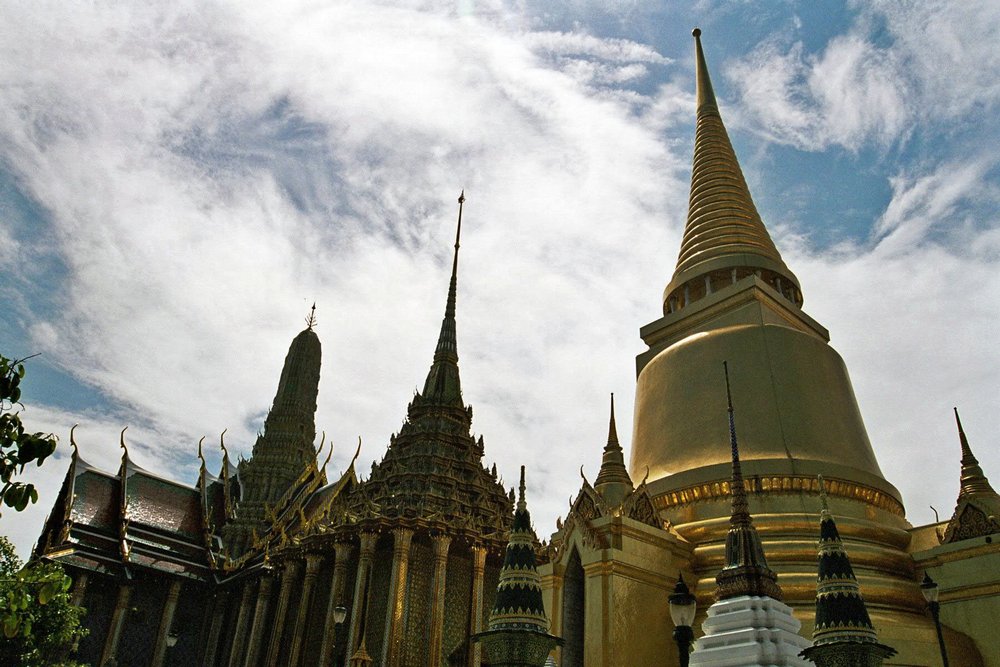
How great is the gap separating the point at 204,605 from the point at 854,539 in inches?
877

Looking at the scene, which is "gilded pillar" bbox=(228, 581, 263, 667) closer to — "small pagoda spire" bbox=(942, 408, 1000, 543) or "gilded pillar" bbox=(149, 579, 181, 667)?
"gilded pillar" bbox=(149, 579, 181, 667)

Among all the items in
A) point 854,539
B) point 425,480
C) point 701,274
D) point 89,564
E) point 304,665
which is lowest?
point 304,665

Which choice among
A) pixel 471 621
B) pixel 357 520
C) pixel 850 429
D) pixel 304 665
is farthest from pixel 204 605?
pixel 850 429

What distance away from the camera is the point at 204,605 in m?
25.8

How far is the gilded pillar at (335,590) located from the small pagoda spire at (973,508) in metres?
13.5

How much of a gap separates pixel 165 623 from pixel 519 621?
2315 centimetres

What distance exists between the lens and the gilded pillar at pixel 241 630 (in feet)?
75.0

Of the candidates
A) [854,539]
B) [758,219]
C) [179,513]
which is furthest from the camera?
[179,513]

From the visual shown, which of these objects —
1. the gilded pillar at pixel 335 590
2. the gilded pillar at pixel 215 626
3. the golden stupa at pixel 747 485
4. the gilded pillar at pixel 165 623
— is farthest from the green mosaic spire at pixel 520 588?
the gilded pillar at pixel 215 626

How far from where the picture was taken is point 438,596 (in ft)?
59.1

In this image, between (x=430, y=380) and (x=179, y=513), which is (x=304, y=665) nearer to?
(x=430, y=380)

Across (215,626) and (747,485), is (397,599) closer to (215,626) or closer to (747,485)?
(747,485)

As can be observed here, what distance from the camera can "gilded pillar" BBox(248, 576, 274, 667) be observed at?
72.0 ft

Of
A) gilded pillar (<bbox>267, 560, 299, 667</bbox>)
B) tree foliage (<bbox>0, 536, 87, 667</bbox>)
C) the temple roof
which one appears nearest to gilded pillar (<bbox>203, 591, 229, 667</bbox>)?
gilded pillar (<bbox>267, 560, 299, 667</bbox>)
